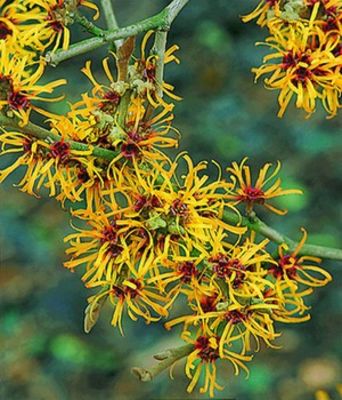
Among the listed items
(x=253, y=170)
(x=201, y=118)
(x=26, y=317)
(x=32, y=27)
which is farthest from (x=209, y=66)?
(x=32, y=27)

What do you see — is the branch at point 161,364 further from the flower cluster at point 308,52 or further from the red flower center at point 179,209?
the flower cluster at point 308,52

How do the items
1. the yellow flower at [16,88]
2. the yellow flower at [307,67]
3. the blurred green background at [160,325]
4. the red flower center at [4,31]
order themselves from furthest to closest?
the blurred green background at [160,325] < the red flower center at [4,31] < the yellow flower at [307,67] < the yellow flower at [16,88]

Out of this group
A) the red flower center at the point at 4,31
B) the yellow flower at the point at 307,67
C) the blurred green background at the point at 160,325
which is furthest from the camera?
the blurred green background at the point at 160,325

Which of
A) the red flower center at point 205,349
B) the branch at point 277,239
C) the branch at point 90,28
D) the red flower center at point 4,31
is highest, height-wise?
the branch at point 90,28

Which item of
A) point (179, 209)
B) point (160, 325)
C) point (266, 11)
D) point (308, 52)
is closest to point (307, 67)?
point (308, 52)

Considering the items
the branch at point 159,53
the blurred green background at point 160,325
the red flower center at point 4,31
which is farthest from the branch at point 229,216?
the blurred green background at point 160,325

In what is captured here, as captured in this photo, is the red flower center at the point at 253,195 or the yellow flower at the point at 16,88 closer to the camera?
the yellow flower at the point at 16,88
